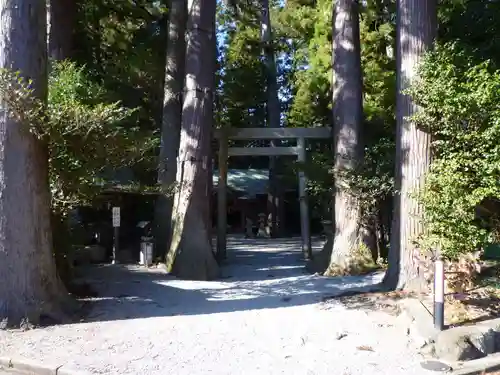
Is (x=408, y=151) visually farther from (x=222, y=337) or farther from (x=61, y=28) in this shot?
(x=61, y=28)

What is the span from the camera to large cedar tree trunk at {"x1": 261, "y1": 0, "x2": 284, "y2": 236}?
28.8 m

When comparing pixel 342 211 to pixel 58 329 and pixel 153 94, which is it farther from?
pixel 153 94

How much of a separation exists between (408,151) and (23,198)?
238 inches

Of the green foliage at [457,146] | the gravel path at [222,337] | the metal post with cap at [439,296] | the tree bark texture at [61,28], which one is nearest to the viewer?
the gravel path at [222,337]

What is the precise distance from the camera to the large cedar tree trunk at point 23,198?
7.05 metres

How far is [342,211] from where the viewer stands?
12484mm

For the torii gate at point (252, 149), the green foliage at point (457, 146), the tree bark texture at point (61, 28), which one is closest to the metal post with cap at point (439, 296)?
the green foliage at point (457, 146)

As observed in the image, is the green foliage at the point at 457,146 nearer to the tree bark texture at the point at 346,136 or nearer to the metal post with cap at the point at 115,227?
the tree bark texture at the point at 346,136

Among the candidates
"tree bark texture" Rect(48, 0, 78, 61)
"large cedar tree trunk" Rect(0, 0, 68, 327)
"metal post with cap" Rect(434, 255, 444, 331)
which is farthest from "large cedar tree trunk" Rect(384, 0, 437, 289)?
"tree bark texture" Rect(48, 0, 78, 61)

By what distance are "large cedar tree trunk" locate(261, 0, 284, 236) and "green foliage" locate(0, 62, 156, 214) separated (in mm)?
19703

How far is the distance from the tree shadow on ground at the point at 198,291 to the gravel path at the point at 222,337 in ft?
0.06

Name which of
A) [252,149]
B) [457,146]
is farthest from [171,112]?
[457,146]

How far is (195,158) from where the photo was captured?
13.0 meters

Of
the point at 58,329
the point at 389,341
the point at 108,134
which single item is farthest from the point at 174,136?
the point at 389,341
